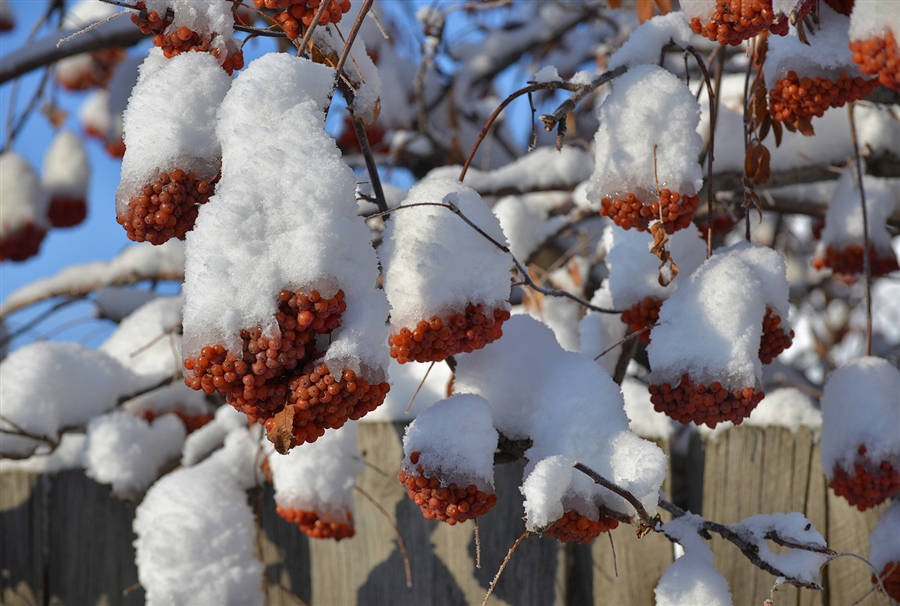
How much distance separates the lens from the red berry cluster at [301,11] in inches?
33.4

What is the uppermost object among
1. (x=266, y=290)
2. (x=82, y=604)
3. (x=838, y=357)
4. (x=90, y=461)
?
(x=266, y=290)

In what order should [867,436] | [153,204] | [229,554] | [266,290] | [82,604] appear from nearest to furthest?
1. [266,290]
2. [153,204]
3. [867,436]
4. [229,554]
5. [82,604]

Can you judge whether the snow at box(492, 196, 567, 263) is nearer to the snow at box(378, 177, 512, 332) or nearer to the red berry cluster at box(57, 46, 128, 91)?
the snow at box(378, 177, 512, 332)

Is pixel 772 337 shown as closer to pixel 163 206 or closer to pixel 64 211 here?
pixel 163 206

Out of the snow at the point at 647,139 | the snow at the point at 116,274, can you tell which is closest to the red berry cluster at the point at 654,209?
the snow at the point at 647,139

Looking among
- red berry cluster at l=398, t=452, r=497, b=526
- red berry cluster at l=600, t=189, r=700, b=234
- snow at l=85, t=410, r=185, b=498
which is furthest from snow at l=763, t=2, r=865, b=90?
snow at l=85, t=410, r=185, b=498

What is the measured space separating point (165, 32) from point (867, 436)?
47.5 inches

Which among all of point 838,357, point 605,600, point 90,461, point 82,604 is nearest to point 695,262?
point 605,600

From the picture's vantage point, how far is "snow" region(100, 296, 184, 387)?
2.16 meters

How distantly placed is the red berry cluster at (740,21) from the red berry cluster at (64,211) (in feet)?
7.77

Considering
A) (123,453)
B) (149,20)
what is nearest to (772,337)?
(149,20)

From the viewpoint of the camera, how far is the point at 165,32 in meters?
0.90

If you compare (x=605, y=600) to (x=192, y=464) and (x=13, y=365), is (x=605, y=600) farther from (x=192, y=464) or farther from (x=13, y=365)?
(x=13, y=365)

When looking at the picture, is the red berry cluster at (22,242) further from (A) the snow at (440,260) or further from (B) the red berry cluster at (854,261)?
(B) the red berry cluster at (854,261)
